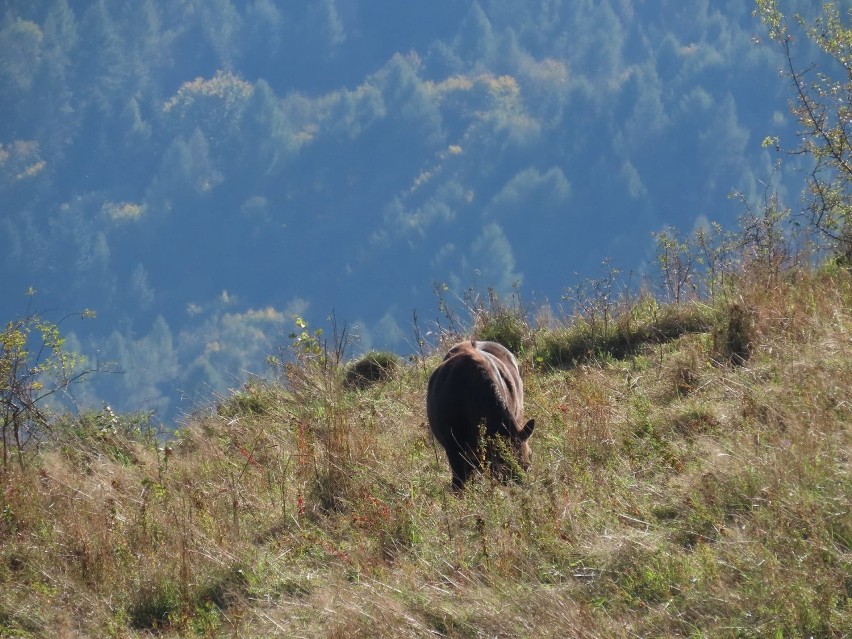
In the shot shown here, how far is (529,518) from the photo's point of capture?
18.5 feet

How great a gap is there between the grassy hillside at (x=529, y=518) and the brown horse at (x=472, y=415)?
0.88ft

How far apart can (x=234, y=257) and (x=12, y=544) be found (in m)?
180

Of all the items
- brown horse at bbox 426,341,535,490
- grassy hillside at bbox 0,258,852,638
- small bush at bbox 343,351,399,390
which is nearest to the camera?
grassy hillside at bbox 0,258,852,638

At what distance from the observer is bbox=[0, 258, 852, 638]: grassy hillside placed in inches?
176

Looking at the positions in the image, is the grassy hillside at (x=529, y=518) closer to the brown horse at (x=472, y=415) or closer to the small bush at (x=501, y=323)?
the brown horse at (x=472, y=415)

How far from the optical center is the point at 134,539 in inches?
265

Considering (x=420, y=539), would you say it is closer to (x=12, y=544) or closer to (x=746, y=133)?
(x=12, y=544)

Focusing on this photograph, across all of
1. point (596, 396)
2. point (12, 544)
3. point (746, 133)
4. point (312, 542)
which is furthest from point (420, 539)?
point (746, 133)

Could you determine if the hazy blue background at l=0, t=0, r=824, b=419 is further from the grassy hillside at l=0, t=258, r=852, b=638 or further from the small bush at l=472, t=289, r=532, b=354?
the grassy hillside at l=0, t=258, r=852, b=638

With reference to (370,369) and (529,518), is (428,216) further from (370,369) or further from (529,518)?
(529,518)

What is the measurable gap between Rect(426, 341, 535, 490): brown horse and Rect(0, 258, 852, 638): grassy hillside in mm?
267

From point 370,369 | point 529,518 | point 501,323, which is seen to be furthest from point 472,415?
point 370,369

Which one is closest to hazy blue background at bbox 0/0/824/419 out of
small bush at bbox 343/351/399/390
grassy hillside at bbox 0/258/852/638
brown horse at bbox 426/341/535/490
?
small bush at bbox 343/351/399/390

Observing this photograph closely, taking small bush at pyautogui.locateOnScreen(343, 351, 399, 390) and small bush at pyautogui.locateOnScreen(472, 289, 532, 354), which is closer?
small bush at pyautogui.locateOnScreen(472, 289, 532, 354)
